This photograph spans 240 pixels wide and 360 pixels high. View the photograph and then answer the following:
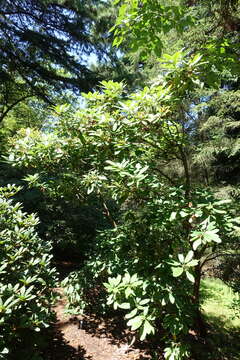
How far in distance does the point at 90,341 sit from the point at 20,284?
4.45ft

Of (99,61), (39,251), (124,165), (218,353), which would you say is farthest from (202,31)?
(218,353)

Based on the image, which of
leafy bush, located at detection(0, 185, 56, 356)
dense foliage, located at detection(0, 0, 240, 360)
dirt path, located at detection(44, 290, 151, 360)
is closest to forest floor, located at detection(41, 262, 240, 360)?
dirt path, located at detection(44, 290, 151, 360)

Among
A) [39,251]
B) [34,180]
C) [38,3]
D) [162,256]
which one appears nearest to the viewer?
[162,256]

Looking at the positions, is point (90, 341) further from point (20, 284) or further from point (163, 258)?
point (163, 258)

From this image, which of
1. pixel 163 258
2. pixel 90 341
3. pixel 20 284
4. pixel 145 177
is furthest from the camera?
pixel 90 341

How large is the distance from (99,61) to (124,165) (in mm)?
7401

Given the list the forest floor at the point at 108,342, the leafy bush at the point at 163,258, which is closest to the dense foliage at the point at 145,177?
the leafy bush at the point at 163,258

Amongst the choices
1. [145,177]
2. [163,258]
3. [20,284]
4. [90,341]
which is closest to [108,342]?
[90,341]

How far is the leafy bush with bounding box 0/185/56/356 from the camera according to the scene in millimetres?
1840

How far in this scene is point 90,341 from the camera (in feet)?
9.30

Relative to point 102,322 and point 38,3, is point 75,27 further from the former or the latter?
point 102,322

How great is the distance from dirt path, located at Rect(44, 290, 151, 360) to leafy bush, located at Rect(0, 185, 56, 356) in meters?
0.56

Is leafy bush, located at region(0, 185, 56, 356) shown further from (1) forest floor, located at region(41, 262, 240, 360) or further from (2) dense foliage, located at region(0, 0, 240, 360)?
(1) forest floor, located at region(41, 262, 240, 360)

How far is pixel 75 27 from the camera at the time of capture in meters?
7.01
